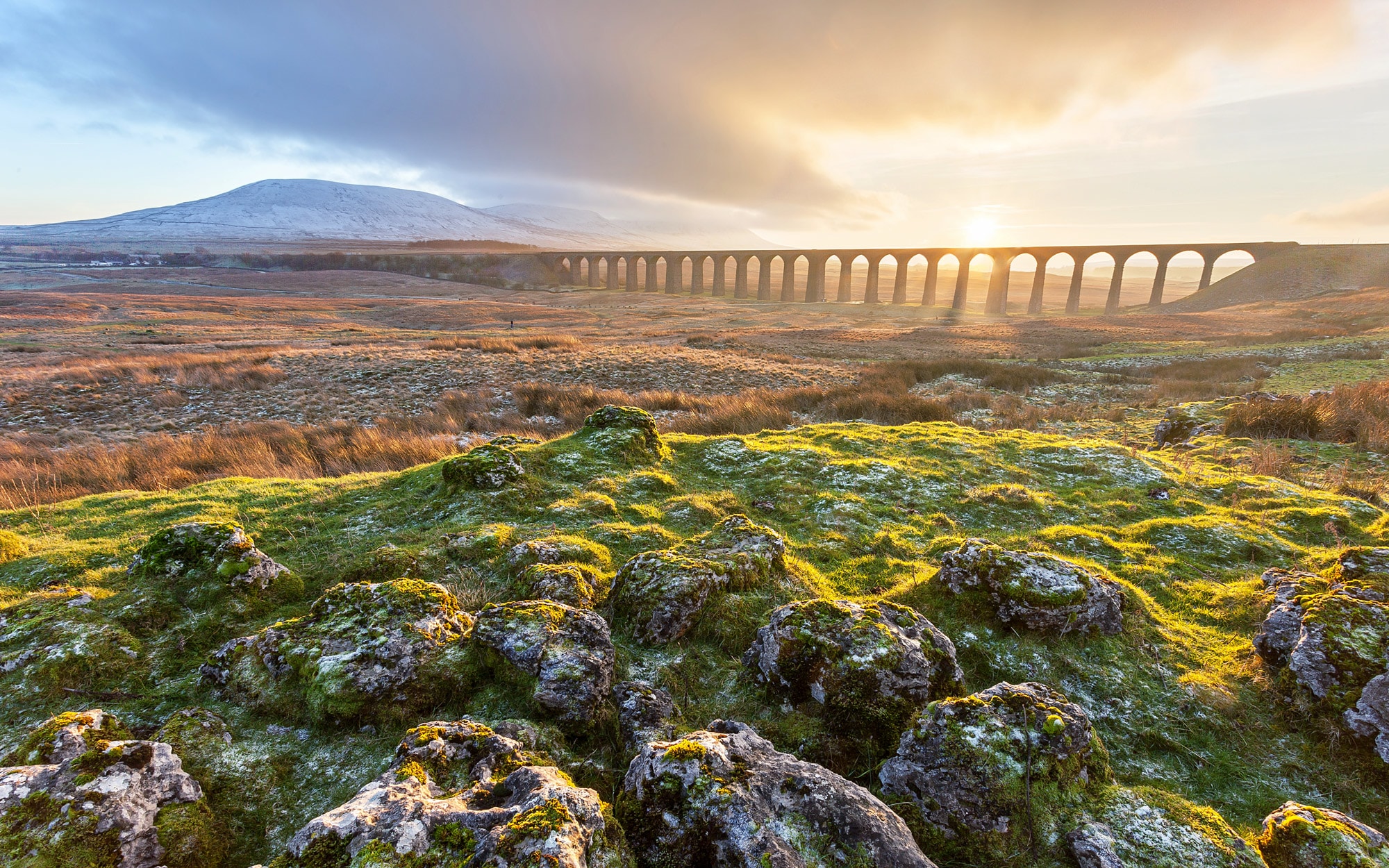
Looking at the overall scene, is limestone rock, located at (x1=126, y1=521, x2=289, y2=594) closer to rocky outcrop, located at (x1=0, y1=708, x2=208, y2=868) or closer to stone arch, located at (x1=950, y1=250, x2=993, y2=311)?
rocky outcrop, located at (x1=0, y1=708, x2=208, y2=868)

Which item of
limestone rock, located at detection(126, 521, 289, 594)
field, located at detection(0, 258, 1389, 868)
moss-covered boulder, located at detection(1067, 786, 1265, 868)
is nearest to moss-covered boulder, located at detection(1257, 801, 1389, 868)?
moss-covered boulder, located at detection(1067, 786, 1265, 868)

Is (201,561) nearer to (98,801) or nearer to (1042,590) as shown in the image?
(98,801)

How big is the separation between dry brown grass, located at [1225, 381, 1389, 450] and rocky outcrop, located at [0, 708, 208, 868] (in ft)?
62.1

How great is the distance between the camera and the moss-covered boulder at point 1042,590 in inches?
210

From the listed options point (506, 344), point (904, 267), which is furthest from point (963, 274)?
point (506, 344)

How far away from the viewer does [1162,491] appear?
31.2 ft

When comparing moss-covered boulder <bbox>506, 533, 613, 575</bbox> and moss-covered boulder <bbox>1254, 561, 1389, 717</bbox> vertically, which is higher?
moss-covered boulder <bbox>1254, 561, 1389, 717</bbox>

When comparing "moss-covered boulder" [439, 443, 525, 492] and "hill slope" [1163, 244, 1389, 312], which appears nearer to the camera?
"moss-covered boulder" [439, 443, 525, 492]

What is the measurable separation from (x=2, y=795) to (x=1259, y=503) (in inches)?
534

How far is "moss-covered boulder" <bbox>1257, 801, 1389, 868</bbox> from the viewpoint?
302 centimetres

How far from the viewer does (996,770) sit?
3.48 m

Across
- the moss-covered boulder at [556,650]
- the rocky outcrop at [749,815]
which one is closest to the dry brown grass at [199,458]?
the moss-covered boulder at [556,650]

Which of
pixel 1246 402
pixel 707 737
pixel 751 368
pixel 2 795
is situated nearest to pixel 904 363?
pixel 751 368

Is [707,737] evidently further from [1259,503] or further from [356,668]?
[1259,503]
